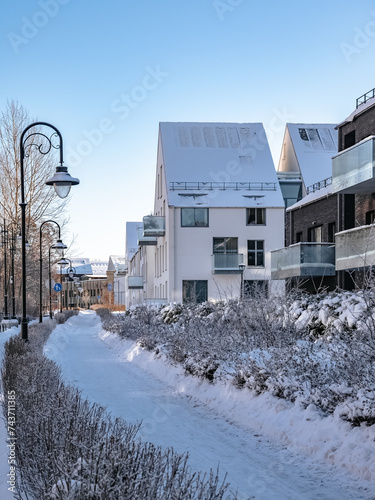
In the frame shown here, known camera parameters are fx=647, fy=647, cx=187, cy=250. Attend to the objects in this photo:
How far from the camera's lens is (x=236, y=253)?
42188 millimetres

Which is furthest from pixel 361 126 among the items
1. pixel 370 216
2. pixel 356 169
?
pixel 370 216

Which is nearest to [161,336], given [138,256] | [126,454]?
[126,454]

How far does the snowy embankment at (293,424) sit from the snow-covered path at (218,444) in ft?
0.48

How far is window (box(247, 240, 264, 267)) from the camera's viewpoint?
42.4 meters

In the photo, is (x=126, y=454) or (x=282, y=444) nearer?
(x=126, y=454)

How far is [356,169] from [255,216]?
19316 mm

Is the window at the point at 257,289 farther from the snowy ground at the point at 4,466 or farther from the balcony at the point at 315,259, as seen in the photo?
the balcony at the point at 315,259

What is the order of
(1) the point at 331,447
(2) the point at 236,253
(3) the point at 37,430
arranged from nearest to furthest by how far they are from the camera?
(3) the point at 37,430
(1) the point at 331,447
(2) the point at 236,253

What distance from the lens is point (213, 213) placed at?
4194 cm

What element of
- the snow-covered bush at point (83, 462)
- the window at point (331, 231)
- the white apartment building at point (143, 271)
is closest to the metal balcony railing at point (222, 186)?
the white apartment building at point (143, 271)

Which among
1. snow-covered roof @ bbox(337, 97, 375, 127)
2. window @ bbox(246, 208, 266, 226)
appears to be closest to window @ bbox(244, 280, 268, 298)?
snow-covered roof @ bbox(337, 97, 375, 127)

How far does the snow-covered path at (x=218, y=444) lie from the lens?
6.07 m

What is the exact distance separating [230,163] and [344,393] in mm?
38067

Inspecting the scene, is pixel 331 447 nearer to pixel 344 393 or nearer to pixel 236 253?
pixel 344 393
